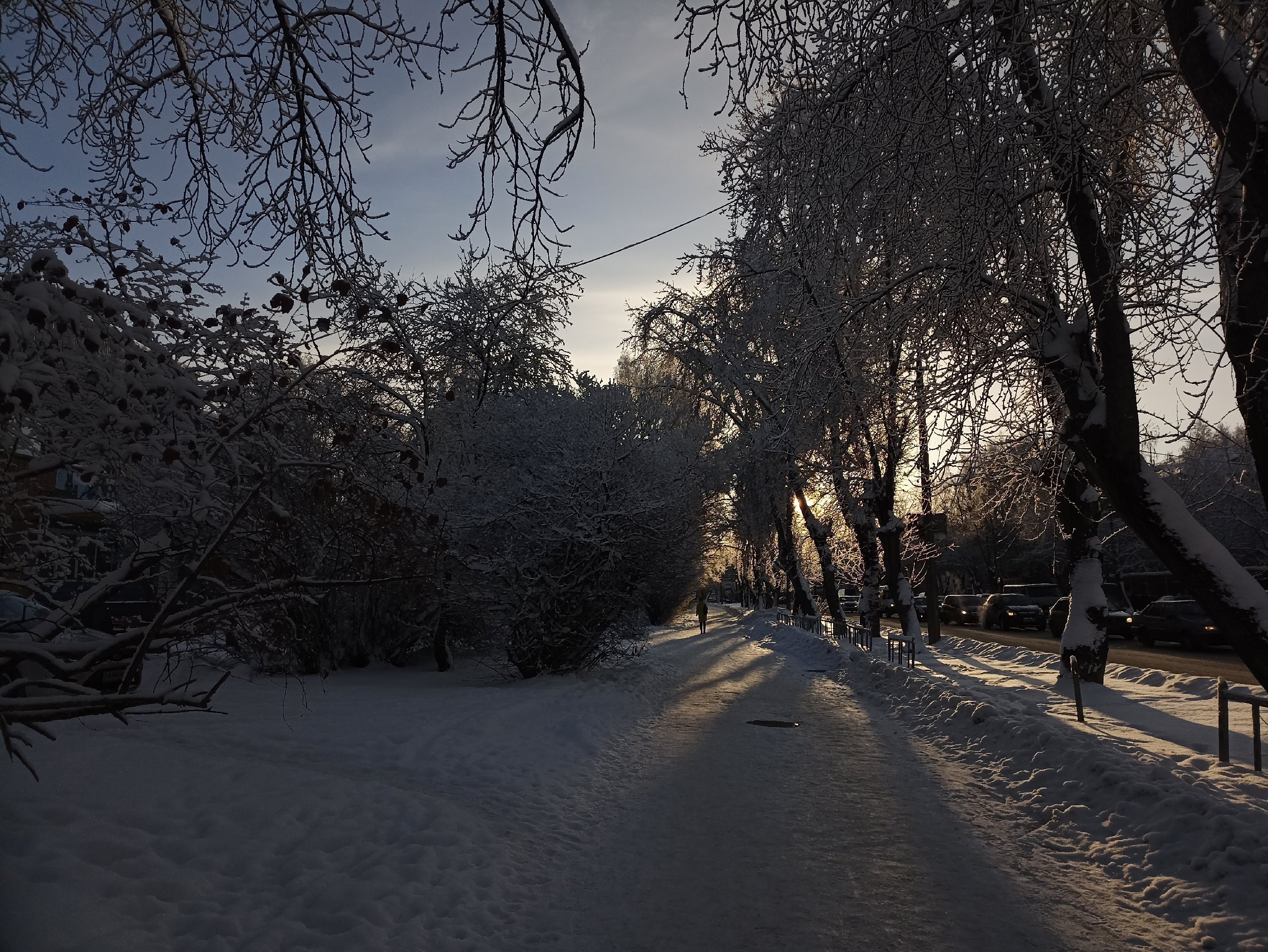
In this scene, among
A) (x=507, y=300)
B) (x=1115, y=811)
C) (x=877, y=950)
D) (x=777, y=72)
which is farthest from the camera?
(x=507, y=300)

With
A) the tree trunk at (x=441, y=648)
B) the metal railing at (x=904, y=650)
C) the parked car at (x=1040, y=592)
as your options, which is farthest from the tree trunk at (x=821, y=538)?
the parked car at (x=1040, y=592)

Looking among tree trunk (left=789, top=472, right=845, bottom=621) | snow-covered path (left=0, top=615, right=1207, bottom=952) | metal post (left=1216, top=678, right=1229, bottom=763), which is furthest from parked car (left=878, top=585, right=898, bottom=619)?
metal post (left=1216, top=678, right=1229, bottom=763)

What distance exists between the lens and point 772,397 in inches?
481

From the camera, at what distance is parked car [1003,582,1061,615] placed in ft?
120

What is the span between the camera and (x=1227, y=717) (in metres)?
7.34

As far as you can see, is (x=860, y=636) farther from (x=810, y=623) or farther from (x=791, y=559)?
(x=791, y=559)

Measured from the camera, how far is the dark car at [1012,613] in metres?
34.7

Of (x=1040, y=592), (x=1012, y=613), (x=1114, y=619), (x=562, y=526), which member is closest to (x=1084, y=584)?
(x=562, y=526)

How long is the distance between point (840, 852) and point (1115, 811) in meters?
A: 2.24

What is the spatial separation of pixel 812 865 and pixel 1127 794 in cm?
276

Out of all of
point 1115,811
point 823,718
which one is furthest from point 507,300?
point 1115,811

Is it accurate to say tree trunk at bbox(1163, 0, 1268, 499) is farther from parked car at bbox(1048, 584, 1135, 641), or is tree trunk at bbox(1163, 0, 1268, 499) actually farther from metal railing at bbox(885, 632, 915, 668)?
parked car at bbox(1048, 584, 1135, 641)

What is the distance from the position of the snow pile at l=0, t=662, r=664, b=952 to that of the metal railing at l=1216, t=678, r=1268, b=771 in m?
5.69

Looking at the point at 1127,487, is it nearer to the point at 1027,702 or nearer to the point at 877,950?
the point at 877,950
